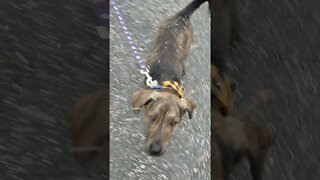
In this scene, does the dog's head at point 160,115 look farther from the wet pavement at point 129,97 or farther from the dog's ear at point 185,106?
the wet pavement at point 129,97

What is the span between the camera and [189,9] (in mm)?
3627

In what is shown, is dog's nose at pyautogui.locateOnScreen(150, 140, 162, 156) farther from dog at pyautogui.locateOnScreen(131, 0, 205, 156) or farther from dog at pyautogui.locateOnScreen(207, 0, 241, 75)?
dog at pyautogui.locateOnScreen(207, 0, 241, 75)

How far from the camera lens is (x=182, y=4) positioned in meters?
3.67

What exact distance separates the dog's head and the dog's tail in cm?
46

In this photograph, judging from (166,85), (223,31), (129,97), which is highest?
(166,85)

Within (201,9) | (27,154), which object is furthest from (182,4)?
(27,154)

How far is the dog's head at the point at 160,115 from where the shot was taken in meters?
3.15

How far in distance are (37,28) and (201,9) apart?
71 centimetres

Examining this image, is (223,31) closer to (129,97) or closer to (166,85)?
(129,97)

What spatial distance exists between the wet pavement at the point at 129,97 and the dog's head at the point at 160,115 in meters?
0.33

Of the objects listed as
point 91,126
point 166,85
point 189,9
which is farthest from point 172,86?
point 91,126

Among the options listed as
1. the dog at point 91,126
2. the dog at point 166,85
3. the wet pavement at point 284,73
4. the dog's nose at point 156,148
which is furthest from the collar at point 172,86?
the wet pavement at point 284,73

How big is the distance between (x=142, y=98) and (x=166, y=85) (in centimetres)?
10

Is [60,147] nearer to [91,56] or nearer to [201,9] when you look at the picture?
[91,56]
